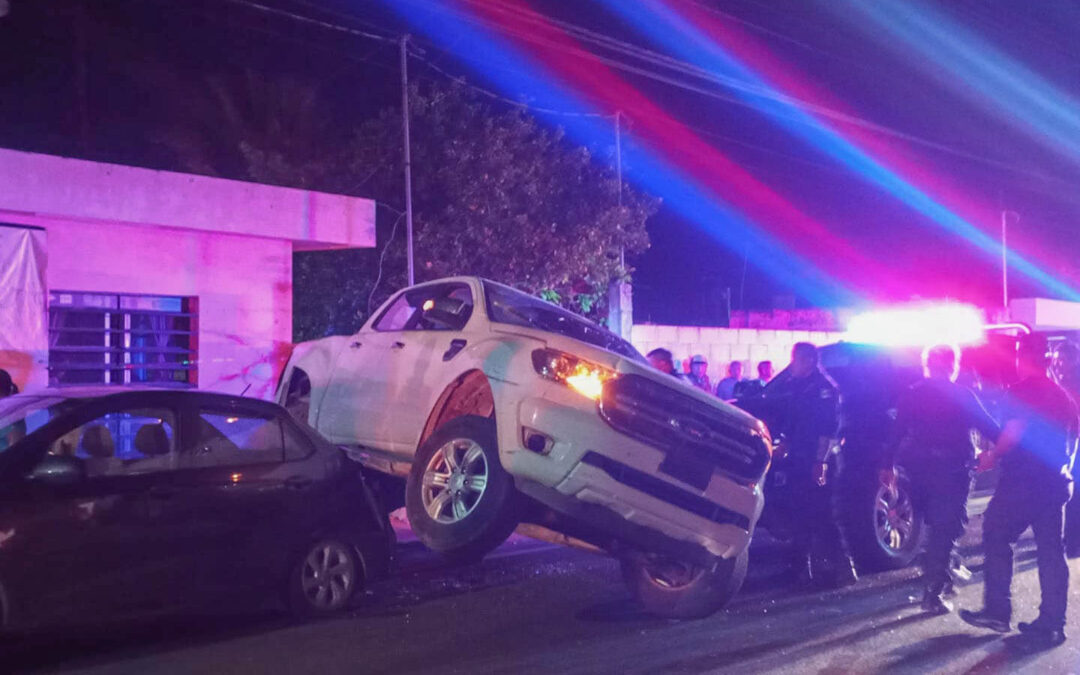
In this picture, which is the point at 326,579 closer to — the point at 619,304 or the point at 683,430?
the point at 683,430

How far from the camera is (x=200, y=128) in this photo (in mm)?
20547

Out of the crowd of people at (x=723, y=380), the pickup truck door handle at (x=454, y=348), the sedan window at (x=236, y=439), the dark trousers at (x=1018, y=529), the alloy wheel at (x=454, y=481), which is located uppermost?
the pickup truck door handle at (x=454, y=348)

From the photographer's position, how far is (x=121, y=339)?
12.9 m

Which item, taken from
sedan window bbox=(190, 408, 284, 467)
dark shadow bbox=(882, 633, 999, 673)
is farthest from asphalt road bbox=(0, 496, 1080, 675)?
sedan window bbox=(190, 408, 284, 467)

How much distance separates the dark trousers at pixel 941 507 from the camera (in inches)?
312

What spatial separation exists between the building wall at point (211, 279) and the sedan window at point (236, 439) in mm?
5644

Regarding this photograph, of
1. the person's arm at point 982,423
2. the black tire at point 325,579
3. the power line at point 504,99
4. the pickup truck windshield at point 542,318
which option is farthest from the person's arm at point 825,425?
the power line at point 504,99

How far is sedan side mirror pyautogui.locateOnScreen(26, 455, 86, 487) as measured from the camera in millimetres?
6082

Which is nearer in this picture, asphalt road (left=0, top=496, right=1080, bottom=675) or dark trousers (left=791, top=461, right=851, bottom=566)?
asphalt road (left=0, top=496, right=1080, bottom=675)

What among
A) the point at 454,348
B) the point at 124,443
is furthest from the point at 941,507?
the point at 124,443

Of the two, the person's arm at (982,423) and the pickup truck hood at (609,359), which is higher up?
the pickup truck hood at (609,359)

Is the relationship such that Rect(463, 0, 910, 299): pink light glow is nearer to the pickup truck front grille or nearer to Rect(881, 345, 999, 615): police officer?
Rect(881, 345, 999, 615): police officer

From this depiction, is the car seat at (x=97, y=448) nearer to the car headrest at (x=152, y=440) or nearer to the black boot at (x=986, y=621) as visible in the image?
the car headrest at (x=152, y=440)

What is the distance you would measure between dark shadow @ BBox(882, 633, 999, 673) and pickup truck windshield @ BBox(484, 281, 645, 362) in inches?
100
